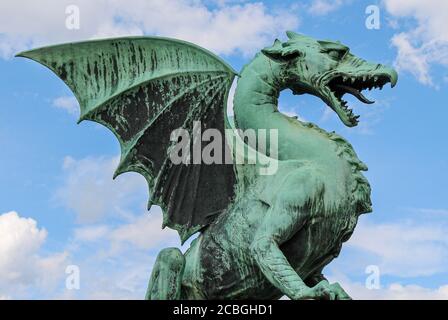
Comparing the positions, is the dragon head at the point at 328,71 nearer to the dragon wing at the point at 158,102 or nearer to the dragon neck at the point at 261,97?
the dragon neck at the point at 261,97

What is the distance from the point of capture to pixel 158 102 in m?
7.66

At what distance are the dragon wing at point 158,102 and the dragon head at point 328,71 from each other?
1.61ft

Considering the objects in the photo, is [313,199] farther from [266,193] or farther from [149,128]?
[149,128]

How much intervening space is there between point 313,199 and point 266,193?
40 cm

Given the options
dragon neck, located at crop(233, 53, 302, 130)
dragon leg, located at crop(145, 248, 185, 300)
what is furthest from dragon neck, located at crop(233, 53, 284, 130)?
dragon leg, located at crop(145, 248, 185, 300)

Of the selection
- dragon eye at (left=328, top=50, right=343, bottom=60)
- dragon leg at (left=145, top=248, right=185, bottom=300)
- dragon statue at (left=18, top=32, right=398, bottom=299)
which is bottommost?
dragon leg at (left=145, top=248, right=185, bottom=300)

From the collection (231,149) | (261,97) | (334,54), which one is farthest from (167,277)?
(334,54)

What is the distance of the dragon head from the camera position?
741 centimetres

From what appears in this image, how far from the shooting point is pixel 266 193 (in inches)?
280

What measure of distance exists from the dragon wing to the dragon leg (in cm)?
35

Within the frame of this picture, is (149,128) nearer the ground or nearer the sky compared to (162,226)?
nearer the sky

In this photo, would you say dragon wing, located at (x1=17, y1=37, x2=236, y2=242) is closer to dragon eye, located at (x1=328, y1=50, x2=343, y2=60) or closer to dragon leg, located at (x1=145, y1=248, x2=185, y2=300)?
dragon leg, located at (x1=145, y1=248, x2=185, y2=300)
